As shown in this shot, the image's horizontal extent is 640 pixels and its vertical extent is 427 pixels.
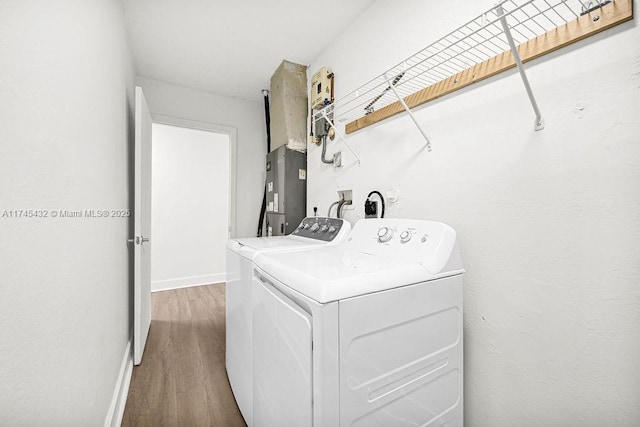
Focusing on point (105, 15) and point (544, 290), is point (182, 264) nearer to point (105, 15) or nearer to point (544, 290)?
point (105, 15)

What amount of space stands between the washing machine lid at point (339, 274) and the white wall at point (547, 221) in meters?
0.26

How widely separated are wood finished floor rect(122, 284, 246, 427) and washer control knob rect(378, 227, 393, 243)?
1.21 meters

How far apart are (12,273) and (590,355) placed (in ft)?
5.19

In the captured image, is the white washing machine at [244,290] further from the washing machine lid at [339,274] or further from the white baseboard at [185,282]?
the white baseboard at [185,282]

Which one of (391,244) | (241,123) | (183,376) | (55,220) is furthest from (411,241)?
(241,123)

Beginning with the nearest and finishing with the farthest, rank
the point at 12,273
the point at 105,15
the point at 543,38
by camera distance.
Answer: the point at 12,273 < the point at 543,38 < the point at 105,15

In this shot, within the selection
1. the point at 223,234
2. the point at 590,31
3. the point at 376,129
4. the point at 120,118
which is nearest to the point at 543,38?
the point at 590,31

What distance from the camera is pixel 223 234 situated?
4023 millimetres

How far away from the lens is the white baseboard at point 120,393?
51.7 inches

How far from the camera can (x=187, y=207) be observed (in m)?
3.80

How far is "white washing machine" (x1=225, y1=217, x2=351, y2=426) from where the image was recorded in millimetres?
1292

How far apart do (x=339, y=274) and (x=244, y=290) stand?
690mm

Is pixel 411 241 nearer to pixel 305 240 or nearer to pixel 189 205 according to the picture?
pixel 305 240

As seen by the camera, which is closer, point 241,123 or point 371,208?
point 371,208
